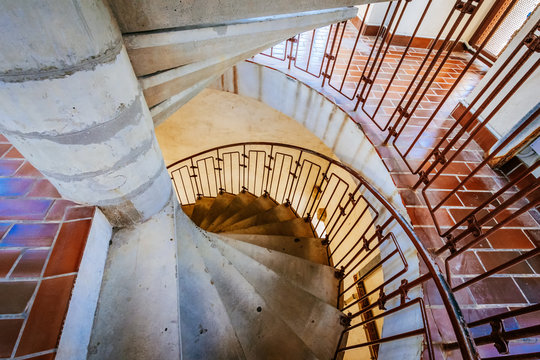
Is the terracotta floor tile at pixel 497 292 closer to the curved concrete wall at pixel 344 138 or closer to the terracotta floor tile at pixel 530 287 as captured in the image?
the terracotta floor tile at pixel 530 287

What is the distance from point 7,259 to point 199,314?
1471 mm

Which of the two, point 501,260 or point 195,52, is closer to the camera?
point 195,52

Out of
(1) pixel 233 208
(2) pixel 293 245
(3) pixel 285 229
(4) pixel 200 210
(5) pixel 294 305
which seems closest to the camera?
(5) pixel 294 305

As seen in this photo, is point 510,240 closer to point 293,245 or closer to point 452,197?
point 452,197

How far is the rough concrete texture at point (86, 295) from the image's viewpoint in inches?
58.9

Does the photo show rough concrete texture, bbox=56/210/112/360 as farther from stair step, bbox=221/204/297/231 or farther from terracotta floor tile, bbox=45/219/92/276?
stair step, bbox=221/204/297/231

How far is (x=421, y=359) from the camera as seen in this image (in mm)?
1687

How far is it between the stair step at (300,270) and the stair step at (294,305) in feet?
0.69

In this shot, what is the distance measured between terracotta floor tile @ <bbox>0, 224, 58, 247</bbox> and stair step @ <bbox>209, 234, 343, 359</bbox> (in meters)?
1.50

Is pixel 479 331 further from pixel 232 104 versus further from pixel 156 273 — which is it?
pixel 232 104

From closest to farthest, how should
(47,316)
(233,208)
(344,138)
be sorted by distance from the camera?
(47,316)
(344,138)
(233,208)

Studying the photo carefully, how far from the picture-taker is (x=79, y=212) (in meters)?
1.86

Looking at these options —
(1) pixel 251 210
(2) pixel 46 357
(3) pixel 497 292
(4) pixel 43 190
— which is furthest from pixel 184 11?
(1) pixel 251 210

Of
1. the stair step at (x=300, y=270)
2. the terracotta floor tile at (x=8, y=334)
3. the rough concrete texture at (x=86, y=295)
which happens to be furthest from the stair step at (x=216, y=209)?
the terracotta floor tile at (x=8, y=334)
